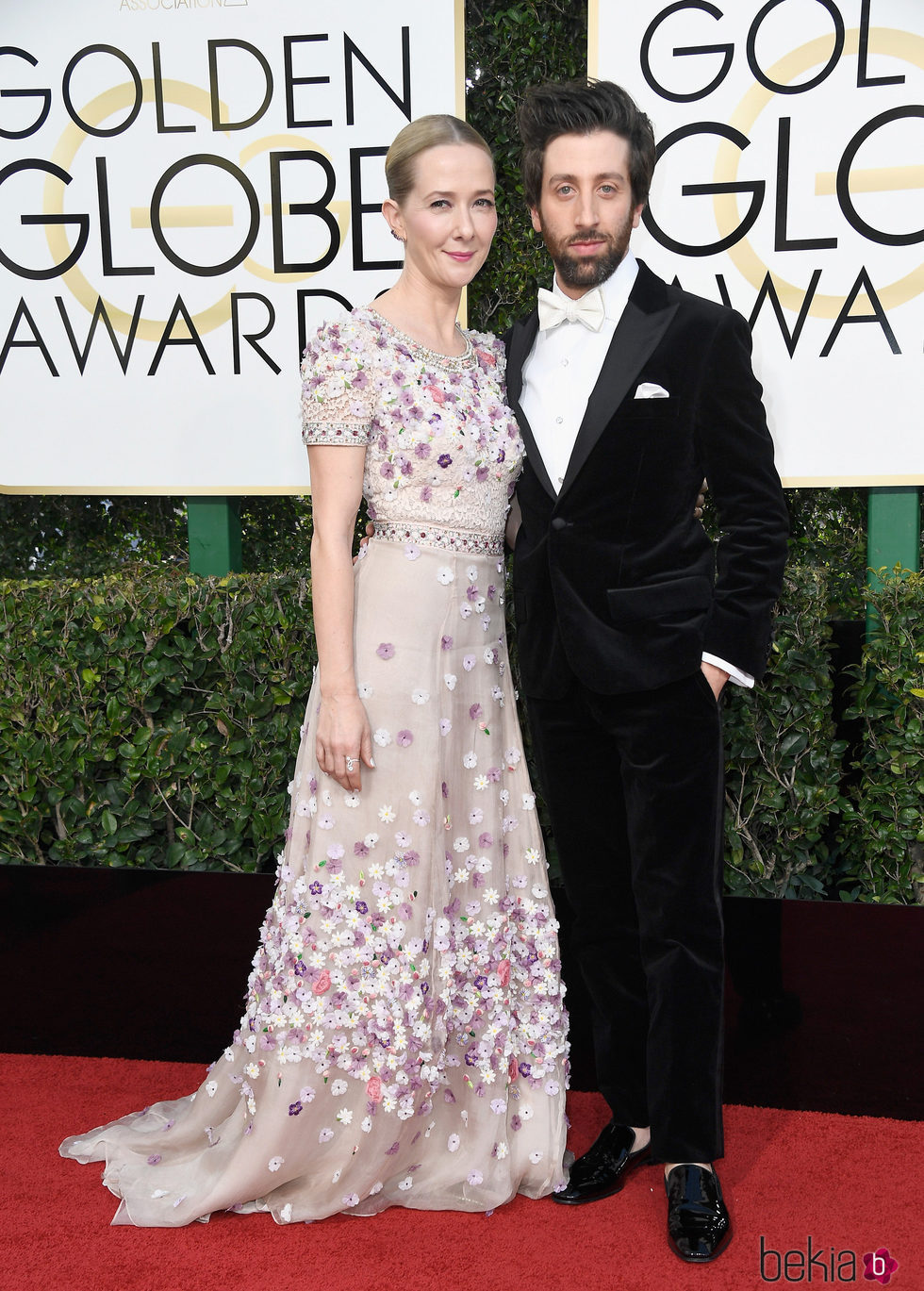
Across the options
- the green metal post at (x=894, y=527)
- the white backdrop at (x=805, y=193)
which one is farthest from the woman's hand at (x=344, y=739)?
the green metal post at (x=894, y=527)

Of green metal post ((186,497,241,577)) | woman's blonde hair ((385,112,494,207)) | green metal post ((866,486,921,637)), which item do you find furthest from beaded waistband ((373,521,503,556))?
green metal post ((866,486,921,637))

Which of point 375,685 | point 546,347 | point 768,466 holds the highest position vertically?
point 546,347

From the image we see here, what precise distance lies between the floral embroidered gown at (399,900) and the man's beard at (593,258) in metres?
0.28

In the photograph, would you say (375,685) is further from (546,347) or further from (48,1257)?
(48,1257)

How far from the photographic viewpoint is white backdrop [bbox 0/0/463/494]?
10.0 ft

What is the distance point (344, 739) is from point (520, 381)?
0.83m

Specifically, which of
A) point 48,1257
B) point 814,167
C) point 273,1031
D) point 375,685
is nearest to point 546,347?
point 375,685

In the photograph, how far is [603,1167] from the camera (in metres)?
2.43

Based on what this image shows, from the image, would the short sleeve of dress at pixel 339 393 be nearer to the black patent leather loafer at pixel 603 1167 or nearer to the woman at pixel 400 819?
the woman at pixel 400 819

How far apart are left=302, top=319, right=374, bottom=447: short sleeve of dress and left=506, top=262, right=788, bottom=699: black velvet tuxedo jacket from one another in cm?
42

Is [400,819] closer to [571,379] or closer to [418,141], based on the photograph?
[571,379]

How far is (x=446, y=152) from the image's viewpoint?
2.19 meters

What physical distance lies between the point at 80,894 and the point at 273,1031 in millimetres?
977

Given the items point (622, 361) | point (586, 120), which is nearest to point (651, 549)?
point (622, 361)
